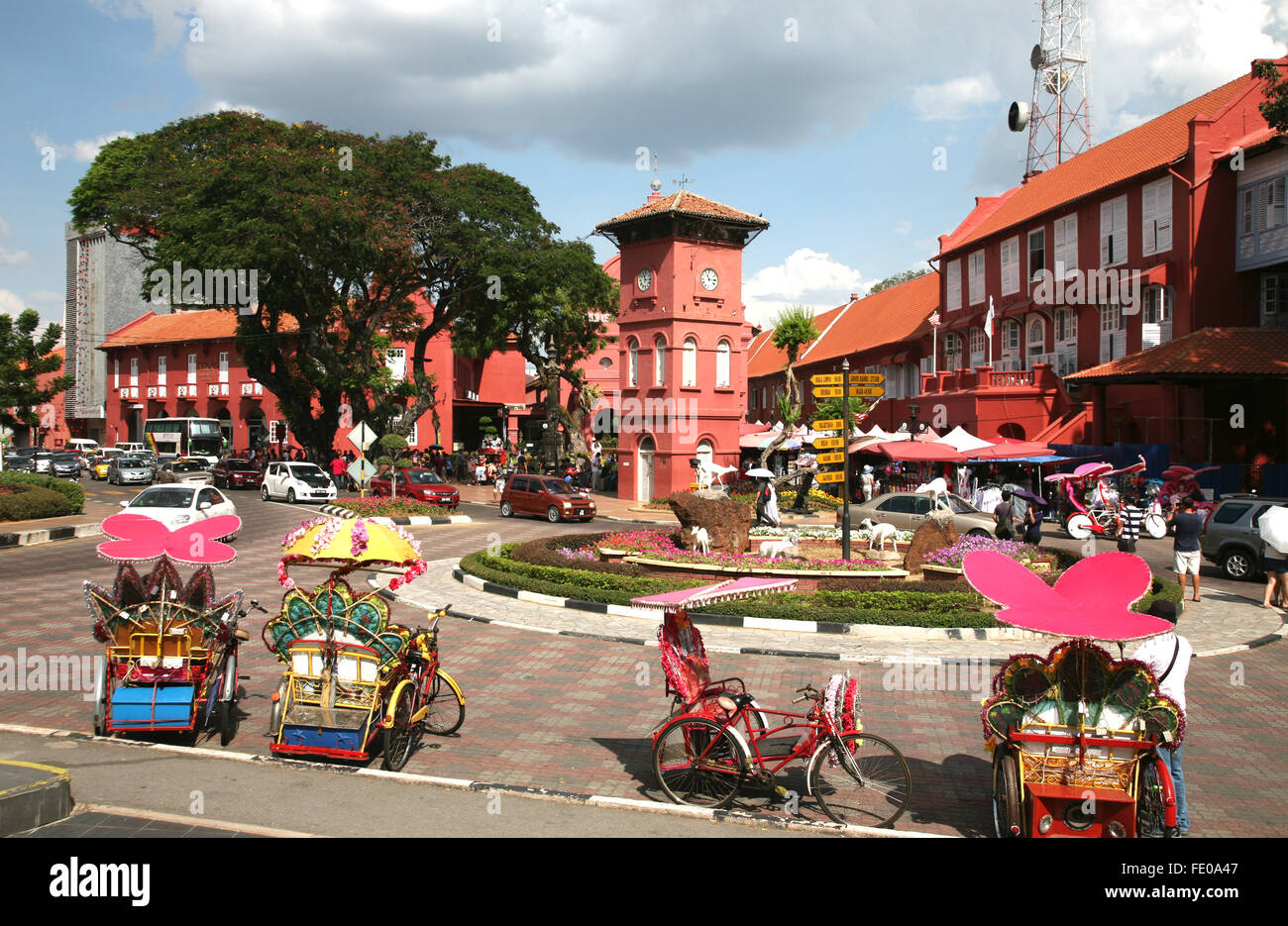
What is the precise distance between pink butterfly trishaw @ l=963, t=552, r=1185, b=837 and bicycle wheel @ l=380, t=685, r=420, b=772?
4.53m

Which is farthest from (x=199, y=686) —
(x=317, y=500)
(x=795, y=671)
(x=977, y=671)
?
(x=317, y=500)

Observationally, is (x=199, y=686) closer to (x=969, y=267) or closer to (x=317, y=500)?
(x=317, y=500)

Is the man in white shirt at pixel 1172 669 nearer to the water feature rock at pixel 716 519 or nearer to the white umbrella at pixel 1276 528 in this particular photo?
the white umbrella at pixel 1276 528

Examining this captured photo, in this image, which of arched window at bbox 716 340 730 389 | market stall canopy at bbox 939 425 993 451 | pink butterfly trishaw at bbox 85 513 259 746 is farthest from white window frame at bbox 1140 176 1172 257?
pink butterfly trishaw at bbox 85 513 259 746

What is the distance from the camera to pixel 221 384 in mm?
63719

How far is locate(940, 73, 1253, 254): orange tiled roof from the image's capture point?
32.6 meters

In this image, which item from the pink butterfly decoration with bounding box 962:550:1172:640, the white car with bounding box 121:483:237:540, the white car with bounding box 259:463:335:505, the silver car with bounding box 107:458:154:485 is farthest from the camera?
the silver car with bounding box 107:458:154:485

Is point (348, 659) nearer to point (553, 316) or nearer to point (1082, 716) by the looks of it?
point (1082, 716)

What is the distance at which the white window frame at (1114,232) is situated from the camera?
111 ft

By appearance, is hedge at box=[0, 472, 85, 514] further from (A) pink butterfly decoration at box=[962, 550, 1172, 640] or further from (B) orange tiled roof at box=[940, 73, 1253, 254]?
(B) orange tiled roof at box=[940, 73, 1253, 254]

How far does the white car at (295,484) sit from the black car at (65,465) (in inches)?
721

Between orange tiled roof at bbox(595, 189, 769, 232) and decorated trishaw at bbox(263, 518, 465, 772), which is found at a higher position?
orange tiled roof at bbox(595, 189, 769, 232)

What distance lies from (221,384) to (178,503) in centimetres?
4580
